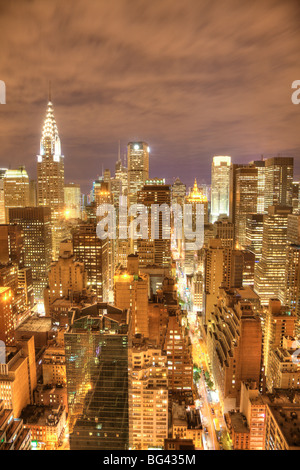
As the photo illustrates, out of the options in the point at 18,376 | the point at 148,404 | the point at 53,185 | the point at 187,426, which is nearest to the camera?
the point at 148,404

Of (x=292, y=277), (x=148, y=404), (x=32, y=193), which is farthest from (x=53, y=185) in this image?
(x=148, y=404)

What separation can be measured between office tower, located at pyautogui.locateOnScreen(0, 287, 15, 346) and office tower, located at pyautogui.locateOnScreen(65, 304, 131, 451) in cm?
437

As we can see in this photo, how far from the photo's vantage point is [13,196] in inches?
827

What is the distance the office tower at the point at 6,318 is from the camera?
902cm

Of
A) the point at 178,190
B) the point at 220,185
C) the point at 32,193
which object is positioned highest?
the point at 220,185

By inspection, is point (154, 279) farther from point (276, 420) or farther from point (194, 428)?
point (276, 420)

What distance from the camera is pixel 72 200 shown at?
25.4 m

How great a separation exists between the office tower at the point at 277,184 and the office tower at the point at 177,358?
10340 mm

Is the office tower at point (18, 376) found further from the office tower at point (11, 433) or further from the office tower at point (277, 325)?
the office tower at point (277, 325)

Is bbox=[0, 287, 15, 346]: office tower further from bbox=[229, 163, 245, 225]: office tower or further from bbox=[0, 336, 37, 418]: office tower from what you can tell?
bbox=[229, 163, 245, 225]: office tower

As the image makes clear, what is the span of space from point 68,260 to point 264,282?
31.1 feet

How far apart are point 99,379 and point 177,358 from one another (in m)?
3.74

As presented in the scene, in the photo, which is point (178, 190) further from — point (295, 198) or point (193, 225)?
point (295, 198)

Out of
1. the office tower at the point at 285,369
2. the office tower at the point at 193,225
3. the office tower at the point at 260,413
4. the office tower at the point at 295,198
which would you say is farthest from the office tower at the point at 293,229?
the office tower at the point at 260,413
